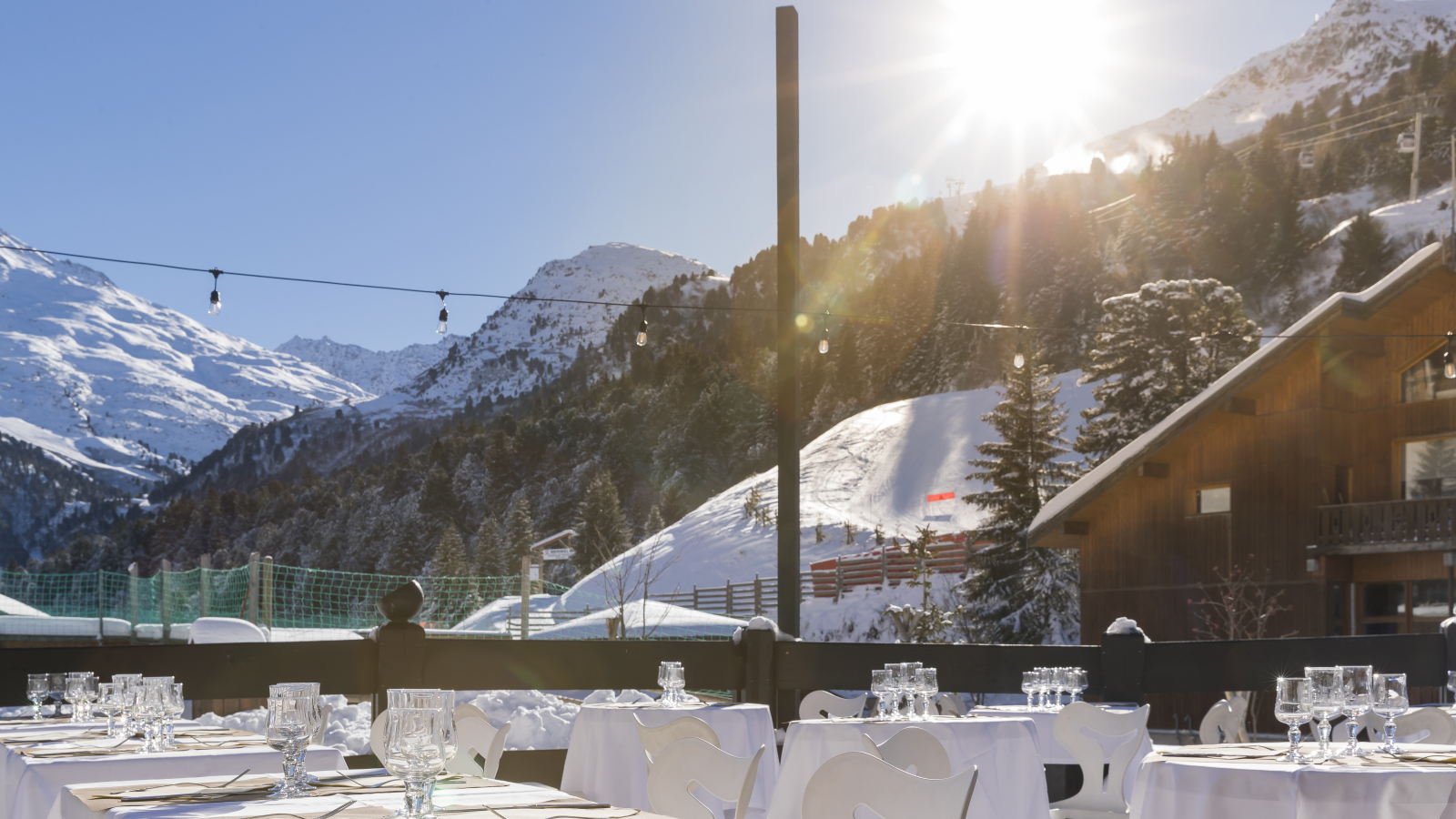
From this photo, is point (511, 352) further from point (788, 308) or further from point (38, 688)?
point (38, 688)

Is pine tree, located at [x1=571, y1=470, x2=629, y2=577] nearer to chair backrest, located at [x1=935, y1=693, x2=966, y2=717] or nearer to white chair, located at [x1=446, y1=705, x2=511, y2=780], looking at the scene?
chair backrest, located at [x1=935, y1=693, x2=966, y2=717]

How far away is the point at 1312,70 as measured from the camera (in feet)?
436

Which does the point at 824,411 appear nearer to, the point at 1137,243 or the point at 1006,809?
the point at 1137,243

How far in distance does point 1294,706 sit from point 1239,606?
19.1 meters

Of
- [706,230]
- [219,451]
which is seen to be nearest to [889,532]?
[706,230]

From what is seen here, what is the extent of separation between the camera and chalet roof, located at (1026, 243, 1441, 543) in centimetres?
1966

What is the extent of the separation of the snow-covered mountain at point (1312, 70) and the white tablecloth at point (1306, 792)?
10880cm

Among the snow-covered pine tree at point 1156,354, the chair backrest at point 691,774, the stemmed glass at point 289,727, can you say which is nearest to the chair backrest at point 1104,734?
the chair backrest at point 691,774

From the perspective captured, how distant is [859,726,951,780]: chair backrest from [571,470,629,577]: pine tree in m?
50.1

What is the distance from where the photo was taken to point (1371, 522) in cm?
1969

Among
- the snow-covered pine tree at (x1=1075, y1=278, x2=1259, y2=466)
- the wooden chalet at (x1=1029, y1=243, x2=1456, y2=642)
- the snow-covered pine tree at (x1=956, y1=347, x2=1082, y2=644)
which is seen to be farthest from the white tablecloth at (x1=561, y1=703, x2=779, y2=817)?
the snow-covered pine tree at (x1=1075, y1=278, x2=1259, y2=466)

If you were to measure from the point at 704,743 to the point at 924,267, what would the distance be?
268 ft

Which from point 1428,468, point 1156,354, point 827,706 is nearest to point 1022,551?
point 1156,354

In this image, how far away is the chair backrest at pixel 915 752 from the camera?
3463mm
